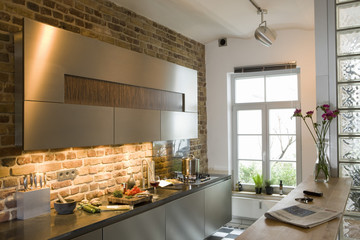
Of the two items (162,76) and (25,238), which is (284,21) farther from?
(25,238)

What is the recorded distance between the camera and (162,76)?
416 centimetres

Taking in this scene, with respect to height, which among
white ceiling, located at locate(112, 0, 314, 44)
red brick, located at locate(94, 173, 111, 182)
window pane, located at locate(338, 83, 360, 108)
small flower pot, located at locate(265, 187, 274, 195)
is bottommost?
small flower pot, located at locate(265, 187, 274, 195)

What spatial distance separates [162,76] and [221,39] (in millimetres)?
2030

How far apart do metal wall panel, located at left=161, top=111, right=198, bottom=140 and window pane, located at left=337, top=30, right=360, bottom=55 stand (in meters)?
2.09

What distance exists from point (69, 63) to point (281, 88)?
3.72 meters

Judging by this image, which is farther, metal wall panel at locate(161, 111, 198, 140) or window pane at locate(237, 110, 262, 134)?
window pane at locate(237, 110, 262, 134)

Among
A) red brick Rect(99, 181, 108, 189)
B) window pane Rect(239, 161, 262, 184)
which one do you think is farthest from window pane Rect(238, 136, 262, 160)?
red brick Rect(99, 181, 108, 189)

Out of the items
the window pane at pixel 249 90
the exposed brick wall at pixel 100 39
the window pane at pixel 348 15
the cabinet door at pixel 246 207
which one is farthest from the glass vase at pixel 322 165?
the window pane at pixel 249 90

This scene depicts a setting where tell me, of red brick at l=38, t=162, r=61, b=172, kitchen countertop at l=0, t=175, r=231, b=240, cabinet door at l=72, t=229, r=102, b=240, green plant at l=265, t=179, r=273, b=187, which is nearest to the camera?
kitchen countertop at l=0, t=175, r=231, b=240

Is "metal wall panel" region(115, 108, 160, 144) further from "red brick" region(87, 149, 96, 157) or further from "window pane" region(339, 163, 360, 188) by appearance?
"window pane" region(339, 163, 360, 188)

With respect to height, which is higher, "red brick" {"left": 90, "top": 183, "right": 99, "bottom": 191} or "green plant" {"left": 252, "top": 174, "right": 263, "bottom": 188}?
"red brick" {"left": 90, "top": 183, "right": 99, "bottom": 191}

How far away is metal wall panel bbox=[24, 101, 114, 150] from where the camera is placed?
2.49m

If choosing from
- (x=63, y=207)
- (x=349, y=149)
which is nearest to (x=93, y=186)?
(x=63, y=207)

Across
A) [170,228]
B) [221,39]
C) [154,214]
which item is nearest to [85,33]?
[154,214]
